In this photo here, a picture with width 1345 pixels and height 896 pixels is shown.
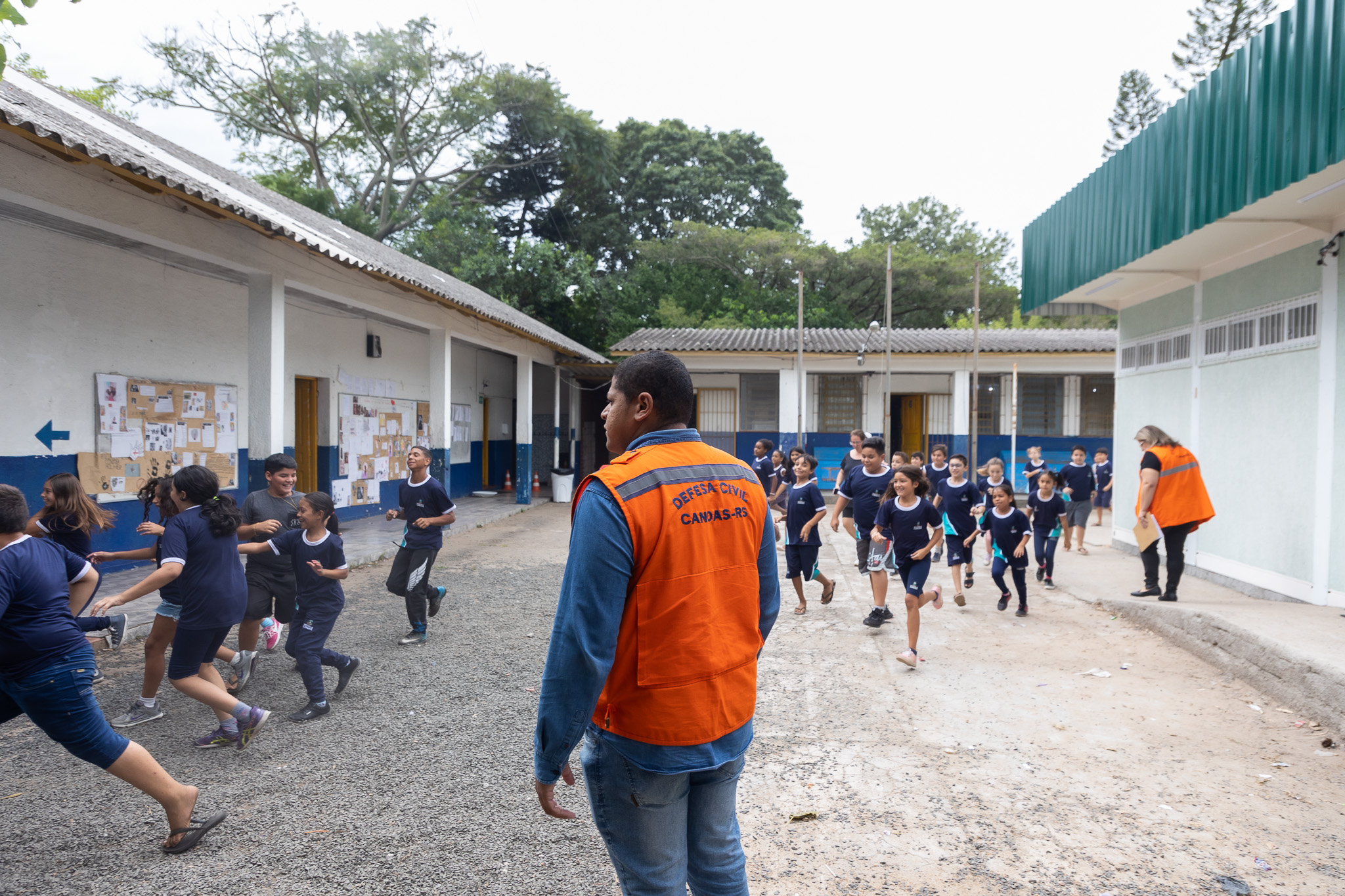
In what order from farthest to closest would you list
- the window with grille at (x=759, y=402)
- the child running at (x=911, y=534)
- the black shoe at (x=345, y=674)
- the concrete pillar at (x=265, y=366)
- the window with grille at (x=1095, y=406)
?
the window with grille at (x=759, y=402), the window with grille at (x=1095, y=406), the concrete pillar at (x=265, y=366), the child running at (x=911, y=534), the black shoe at (x=345, y=674)

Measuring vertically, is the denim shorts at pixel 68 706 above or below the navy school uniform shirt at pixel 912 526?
below

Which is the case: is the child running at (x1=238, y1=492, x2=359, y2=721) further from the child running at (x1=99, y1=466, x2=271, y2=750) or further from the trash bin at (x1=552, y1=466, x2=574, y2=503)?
the trash bin at (x1=552, y1=466, x2=574, y2=503)

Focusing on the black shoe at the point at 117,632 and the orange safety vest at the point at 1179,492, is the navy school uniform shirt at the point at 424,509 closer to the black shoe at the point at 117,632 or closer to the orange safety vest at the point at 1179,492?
the black shoe at the point at 117,632

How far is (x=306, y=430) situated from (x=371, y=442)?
4.39ft

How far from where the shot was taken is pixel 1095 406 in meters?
19.3

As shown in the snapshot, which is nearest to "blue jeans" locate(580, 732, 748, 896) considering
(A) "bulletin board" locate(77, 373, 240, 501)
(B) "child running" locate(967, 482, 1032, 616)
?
(B) "child running" locate(967, 482, 1032, 616)

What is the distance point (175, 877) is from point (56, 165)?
18.4ft

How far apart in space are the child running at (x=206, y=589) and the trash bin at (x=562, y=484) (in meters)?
13.5

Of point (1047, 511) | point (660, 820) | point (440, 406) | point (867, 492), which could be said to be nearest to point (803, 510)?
point (867, 492)

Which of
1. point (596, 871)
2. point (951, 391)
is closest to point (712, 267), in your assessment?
point (951, 391)

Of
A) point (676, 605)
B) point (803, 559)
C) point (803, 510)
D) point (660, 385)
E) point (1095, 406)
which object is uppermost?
point (1095, 406)

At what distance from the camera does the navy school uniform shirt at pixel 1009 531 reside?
24.1ft

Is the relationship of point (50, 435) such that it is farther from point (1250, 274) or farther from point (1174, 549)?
point (1250, 274)

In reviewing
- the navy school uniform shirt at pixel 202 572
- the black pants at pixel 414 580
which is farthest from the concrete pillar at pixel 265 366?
the navy school uniform shirt at pixel 202 572
